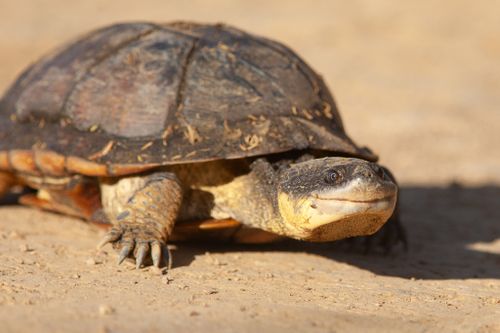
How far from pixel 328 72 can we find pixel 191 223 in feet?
27.6

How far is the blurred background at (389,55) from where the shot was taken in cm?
935

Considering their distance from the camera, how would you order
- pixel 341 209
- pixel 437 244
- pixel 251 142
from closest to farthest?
pixel 341 209, pixel 251 142, pixel 437 244

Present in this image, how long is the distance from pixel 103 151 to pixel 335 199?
1.70m

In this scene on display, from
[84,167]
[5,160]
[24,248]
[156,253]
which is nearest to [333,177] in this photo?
[156,253]

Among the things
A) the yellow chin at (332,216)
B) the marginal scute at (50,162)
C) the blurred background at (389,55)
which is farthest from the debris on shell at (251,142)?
the blurred background at (389,55)

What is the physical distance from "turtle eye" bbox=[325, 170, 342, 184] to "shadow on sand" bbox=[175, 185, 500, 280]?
1.06 m

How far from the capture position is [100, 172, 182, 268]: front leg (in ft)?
13.4

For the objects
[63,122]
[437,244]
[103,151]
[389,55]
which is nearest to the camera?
[103,151]

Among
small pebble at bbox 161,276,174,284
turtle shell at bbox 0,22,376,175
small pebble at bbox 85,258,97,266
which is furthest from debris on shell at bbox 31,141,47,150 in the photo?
small pebble at bbox 161,276,174,284

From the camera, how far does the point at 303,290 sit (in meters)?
3.80

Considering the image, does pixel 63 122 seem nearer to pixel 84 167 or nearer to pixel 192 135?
pixel 84 167

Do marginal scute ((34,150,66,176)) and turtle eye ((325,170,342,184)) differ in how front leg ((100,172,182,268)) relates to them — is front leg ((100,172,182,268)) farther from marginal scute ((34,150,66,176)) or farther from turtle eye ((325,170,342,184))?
turtle eye ((325,170,342,184))

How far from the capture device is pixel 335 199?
→ 3705mm

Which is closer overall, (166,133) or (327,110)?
(166,133)
